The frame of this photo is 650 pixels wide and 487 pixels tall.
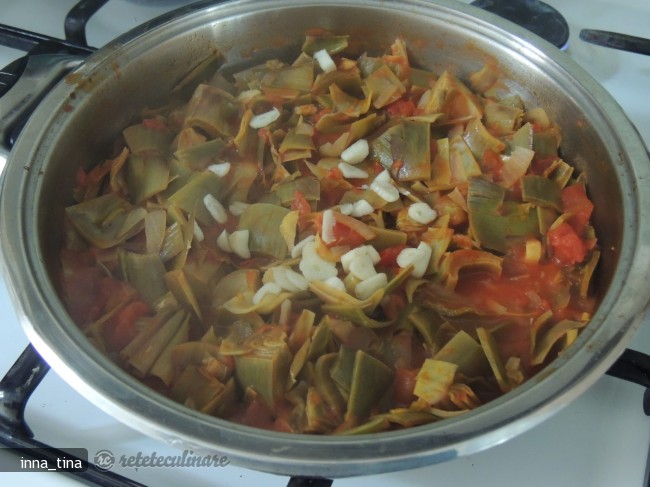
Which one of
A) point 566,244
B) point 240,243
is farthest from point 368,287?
point 566,244

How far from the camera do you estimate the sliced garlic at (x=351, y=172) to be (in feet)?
4.46

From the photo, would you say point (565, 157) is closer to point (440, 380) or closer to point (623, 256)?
point (623, 256)

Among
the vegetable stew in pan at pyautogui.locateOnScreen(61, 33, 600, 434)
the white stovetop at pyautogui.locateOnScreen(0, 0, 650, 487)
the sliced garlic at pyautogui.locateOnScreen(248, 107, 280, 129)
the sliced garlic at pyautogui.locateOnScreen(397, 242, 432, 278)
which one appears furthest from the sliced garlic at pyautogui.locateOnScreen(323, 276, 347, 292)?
the sliced garlic at pyautogui.locateOnScreen(248, 107, 280, 129)

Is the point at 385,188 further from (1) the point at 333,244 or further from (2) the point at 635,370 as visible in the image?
(2) the point at 635,370

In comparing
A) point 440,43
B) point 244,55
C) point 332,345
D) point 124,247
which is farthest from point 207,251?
point 440,43

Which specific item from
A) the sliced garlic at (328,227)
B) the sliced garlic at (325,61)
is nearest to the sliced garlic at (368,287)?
the sliced garlic at (328,227)

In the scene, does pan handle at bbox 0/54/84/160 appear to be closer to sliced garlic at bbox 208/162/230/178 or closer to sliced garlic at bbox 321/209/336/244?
sliced garlic at bbox 208/162/230/178

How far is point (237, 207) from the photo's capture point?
1340mm

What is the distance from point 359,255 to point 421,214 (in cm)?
17

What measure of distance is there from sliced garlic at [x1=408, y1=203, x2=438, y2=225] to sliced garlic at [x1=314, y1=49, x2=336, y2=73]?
16.3 inches

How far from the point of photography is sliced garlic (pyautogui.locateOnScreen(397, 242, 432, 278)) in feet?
3.94

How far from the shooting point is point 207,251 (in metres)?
1.26

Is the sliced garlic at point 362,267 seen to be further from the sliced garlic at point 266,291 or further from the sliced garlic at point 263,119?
the sliced garlic at point 263,119

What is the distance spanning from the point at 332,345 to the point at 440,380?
0.65 ft
